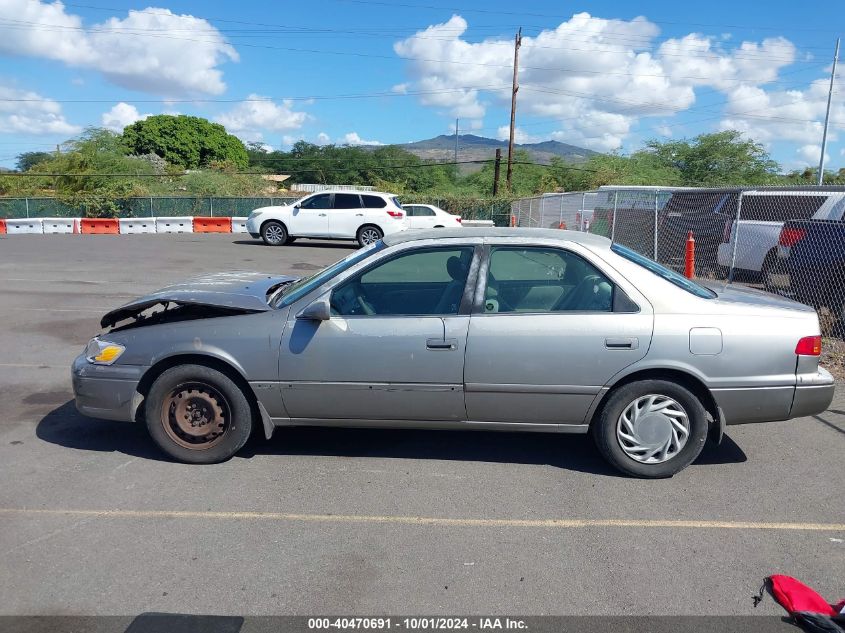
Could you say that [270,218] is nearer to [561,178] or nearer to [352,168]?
[561,178]

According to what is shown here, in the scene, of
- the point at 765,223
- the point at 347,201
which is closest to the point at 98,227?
the point at 347,201

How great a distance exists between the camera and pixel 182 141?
83.7m

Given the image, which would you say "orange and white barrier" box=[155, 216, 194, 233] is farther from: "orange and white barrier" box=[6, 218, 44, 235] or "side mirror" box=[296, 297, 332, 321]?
"side mirror" box=[296, 297, 332, 321]

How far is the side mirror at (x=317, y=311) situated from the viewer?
4.43m

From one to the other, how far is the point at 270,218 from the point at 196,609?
62.9 ft

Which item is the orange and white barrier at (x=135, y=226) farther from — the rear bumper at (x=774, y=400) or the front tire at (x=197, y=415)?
the rear bumper at (x=774, y=400)

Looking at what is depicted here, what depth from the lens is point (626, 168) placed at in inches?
1972

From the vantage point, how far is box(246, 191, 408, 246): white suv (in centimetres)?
2123

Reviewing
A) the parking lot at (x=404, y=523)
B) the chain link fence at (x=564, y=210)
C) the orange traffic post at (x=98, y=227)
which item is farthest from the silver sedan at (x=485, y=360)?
the orange traffic post at (x=98, y=227)

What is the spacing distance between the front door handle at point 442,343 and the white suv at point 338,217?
1695 cm

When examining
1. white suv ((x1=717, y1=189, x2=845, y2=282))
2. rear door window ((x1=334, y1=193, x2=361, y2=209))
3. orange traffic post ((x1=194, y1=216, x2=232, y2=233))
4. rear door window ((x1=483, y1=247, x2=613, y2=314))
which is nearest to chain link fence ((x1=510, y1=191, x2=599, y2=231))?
white suv ((x1=717, y1=189, x2=845, y2=282))

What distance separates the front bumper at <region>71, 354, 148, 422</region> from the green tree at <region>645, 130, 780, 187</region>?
157ft

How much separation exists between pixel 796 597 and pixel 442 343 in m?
2.29

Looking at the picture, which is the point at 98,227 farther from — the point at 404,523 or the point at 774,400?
the point at 774,400
